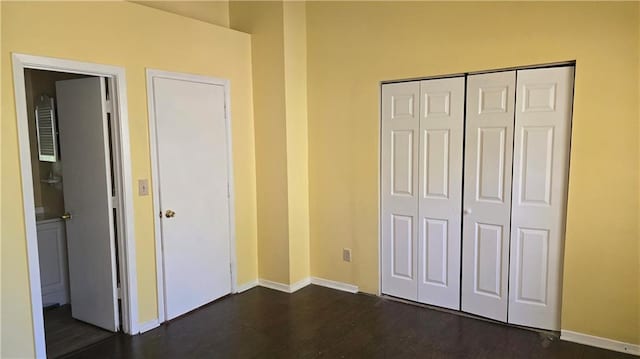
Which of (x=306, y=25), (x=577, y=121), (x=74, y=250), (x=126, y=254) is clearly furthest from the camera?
(x=306, y=25)

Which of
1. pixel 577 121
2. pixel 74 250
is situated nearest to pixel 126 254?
pixel 74 250

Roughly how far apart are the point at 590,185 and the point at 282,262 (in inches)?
106

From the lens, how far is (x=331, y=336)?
328 cm

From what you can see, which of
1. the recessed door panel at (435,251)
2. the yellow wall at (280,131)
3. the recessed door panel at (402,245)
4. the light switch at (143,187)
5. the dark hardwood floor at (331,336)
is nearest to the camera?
the dark hardwood floor at (331,336)

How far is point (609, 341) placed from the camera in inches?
117

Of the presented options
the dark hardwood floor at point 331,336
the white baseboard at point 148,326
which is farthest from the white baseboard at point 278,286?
the white baseboard at point 148,326

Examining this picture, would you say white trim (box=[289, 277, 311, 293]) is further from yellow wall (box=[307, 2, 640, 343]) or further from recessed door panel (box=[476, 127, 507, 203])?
recessed door panel (box=[476, 127, 507, 203])

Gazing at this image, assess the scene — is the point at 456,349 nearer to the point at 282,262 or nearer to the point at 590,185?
the point at 590,185

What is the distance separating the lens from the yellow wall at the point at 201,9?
147 inches

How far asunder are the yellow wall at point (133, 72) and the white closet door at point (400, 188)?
135 cm

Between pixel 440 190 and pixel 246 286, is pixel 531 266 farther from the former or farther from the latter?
pixel 246 286

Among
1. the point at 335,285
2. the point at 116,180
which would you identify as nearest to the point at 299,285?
the point at 335,285

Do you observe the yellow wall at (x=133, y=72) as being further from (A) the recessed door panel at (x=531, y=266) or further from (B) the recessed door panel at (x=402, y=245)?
(A) the recessed door panel at (x=531, y=266)

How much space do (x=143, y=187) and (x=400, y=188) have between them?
→ 2.16 meters
